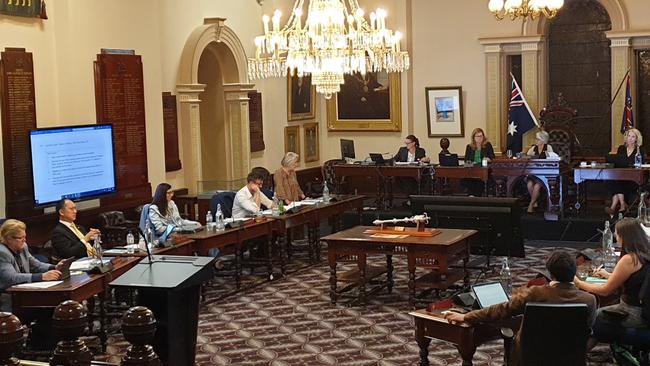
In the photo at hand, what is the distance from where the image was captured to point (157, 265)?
6023 millimetres

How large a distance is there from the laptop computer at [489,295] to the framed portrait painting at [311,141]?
429 inches

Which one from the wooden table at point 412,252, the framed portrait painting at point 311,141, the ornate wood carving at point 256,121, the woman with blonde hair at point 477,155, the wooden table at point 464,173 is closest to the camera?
the wooden table at point 412,252

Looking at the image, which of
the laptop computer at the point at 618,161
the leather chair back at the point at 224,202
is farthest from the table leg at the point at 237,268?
the laptop computer at the point at 618,161

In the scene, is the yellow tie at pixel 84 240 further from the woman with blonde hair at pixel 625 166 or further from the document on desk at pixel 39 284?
the woman with blonde hair at pixel 625 166

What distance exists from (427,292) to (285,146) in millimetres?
6828

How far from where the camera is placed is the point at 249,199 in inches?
467

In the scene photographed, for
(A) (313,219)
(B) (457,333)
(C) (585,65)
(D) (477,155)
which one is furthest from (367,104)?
(B) (457,333)

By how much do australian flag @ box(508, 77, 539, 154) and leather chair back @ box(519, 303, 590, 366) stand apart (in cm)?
1057

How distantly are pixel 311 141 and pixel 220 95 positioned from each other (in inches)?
114

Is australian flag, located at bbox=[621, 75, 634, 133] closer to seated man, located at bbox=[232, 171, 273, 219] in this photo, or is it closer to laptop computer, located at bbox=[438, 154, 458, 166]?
laptop computer, located at bbox=[438, 154, 458, 166]

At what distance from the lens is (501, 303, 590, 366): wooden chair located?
18.5 feet

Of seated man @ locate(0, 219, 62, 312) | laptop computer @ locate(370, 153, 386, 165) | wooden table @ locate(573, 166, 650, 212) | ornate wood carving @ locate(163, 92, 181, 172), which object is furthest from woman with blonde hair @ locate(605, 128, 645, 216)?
seated man @ locate(0, 219, 62, 312)

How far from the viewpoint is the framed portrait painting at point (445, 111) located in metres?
17.0

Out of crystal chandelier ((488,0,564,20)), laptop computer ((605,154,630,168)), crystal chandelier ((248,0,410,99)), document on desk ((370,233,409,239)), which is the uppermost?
crystal chandelier ((488,0,564,20))
